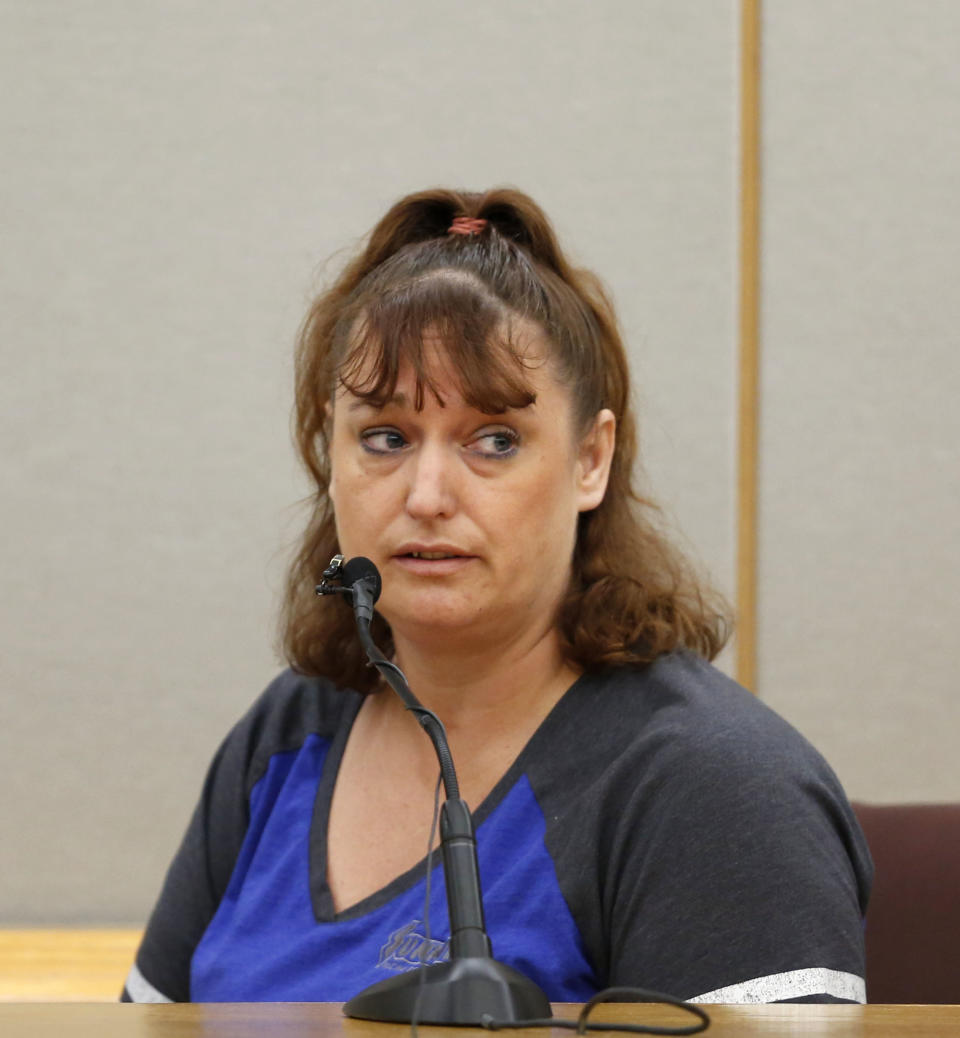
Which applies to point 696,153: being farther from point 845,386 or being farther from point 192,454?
point 192,454

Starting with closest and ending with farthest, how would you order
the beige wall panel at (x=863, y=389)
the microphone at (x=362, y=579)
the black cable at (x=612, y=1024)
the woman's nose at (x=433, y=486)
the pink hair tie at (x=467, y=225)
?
the black cable at (x=612, y=1024), the microphone at (x=362, y=579), the woman's nose at (x=433, y=486), the pink hair tie at (x=467, y=225), the beige wall panel at (x=863, y=389)

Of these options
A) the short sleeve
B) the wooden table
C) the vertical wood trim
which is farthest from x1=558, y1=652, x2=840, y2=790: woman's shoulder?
the vertical wood trim

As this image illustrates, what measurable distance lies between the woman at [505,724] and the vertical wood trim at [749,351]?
29.7 inches

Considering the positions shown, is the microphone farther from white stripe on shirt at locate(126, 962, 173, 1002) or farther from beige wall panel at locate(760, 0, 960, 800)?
beige wall panel at locate(760, 0, 960, 800)

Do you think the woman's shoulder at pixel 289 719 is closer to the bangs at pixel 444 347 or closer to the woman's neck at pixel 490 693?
the woman's neck at pixel 490 693

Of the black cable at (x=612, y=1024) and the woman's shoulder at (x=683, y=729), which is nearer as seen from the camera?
the black cable at (x=612, y=1024)

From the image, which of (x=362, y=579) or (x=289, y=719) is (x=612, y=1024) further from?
(x=289, y=719)

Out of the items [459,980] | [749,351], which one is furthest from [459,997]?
[749,351]

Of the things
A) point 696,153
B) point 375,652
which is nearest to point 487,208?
point 375,652

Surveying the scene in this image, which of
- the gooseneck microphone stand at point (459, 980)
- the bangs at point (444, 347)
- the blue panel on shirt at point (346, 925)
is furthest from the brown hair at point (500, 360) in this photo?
the gooseneck microphone stand at point (459, 980)

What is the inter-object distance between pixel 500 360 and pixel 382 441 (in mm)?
129

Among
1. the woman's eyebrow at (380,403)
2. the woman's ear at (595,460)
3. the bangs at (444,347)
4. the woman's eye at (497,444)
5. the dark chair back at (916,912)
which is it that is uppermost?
the bangs at (444,347)

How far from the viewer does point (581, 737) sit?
1209mm

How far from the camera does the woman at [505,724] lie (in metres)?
1.04
